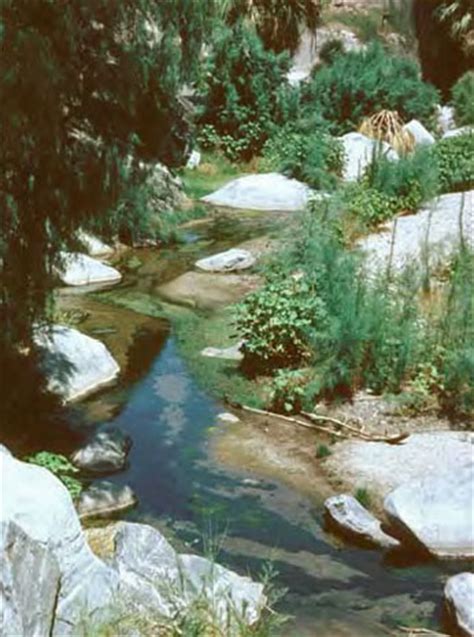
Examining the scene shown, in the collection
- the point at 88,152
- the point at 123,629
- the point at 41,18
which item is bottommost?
the point at 123,629

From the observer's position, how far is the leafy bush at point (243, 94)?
24.3 meters

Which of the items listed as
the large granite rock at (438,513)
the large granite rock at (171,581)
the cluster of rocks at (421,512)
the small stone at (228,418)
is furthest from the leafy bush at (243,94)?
the large granite rock at (171,581)

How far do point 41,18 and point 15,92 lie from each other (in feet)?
2.06

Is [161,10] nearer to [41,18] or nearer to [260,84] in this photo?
[41,18]

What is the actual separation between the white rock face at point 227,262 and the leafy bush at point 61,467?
7808 mm

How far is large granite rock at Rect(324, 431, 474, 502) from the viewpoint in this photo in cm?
993

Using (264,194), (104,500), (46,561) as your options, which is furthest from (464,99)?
(46,561)

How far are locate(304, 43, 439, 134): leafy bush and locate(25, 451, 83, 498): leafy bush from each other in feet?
53.5

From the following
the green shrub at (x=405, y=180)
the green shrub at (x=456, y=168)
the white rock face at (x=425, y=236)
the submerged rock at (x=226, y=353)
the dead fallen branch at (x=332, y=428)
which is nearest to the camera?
the dead fallen branch at (x=332, y=428)

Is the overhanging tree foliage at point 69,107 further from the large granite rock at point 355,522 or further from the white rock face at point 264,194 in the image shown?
the white rock face at point 264,194

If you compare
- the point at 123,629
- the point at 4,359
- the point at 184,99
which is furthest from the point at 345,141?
the point at 123,629

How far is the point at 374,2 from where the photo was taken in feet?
99.6

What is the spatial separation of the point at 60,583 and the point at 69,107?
4679mm

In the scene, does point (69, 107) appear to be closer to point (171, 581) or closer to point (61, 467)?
point (61, 467)
